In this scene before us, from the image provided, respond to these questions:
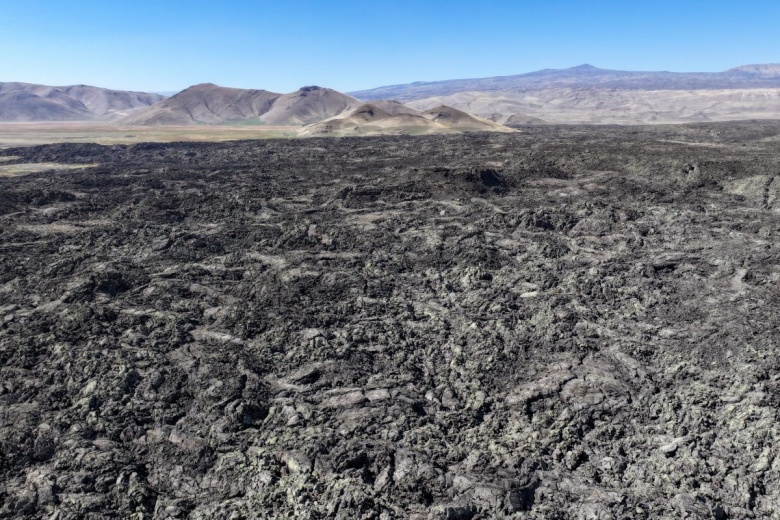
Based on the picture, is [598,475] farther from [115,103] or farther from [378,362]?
[115,103]

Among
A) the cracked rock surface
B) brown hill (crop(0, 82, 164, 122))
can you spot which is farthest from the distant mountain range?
the cracked rock surface

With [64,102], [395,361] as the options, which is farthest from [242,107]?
[395,361]

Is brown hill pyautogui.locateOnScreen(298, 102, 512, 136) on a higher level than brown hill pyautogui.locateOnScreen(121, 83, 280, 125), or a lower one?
lower

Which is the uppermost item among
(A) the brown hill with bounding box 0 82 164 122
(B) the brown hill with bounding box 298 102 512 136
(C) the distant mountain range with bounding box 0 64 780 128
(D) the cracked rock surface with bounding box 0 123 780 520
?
(A) the brown hill with bounding box 0 82 164 122

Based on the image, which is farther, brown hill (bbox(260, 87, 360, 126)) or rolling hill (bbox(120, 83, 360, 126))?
rolling hill (bbox(120, 83, 360, 126))

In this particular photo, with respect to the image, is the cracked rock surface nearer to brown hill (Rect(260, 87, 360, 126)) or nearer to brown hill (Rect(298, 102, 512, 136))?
brown hill (Rect(298, 102, 512, 136))

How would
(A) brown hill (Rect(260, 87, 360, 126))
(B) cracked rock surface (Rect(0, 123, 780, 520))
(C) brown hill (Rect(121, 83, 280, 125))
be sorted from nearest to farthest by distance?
1. (B) cracked rock surface (Rect(0, 123, 780, 520))
2. (A) brown hill (Rect(260, 87, 360, 126))
3. (C) brown hill (Rect(121, 83, 280, 125))

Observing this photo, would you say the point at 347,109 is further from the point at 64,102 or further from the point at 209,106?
the point at 64,102

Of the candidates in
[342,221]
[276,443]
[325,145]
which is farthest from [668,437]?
[325,145]
